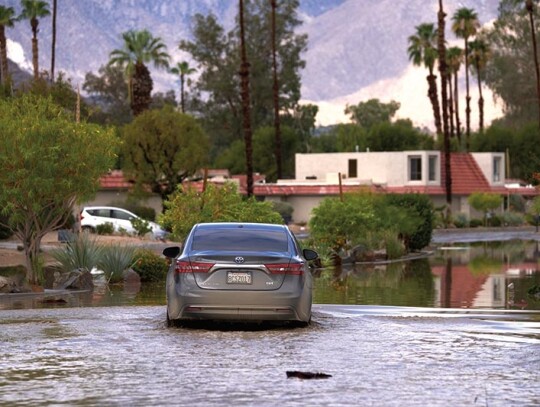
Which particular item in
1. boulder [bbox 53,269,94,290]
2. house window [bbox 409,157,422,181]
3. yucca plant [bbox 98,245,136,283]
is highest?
house window [bbox 409,157,422,181]

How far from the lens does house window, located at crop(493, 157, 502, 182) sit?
109 meters

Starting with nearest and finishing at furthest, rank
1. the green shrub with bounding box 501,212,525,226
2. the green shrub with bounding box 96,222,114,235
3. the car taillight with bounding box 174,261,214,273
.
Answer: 1. the car taillight with bounding box 174,261,214,273
2. the green shrub with bounding box 96,222,114,235
3. the green shrub with bounding box 501,212,525,226

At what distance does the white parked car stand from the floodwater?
3506cm

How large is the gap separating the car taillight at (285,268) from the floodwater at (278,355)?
908mm

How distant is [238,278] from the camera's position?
20078 millimetres

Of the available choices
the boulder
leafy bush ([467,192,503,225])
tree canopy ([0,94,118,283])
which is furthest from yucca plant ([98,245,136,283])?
leafy bush ([467,192,503,225])

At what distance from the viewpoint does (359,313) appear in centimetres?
2461

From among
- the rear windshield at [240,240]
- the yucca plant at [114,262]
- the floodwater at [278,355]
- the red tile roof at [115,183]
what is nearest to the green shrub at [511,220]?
the red tile roof at [115,183]

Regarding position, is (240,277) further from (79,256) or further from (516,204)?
(516,204)

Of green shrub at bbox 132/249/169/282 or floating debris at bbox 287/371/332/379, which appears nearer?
floating debris at bbox 287/371/332/379

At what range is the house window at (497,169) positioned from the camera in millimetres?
108562

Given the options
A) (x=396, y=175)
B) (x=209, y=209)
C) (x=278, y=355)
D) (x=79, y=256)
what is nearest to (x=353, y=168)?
(x=396, y=175)

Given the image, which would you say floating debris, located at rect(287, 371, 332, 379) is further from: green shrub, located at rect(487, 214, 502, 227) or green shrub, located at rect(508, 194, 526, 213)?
green shrub, located at rect(508, 194, 526, 213)

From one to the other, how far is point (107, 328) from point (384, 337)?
4.31m
